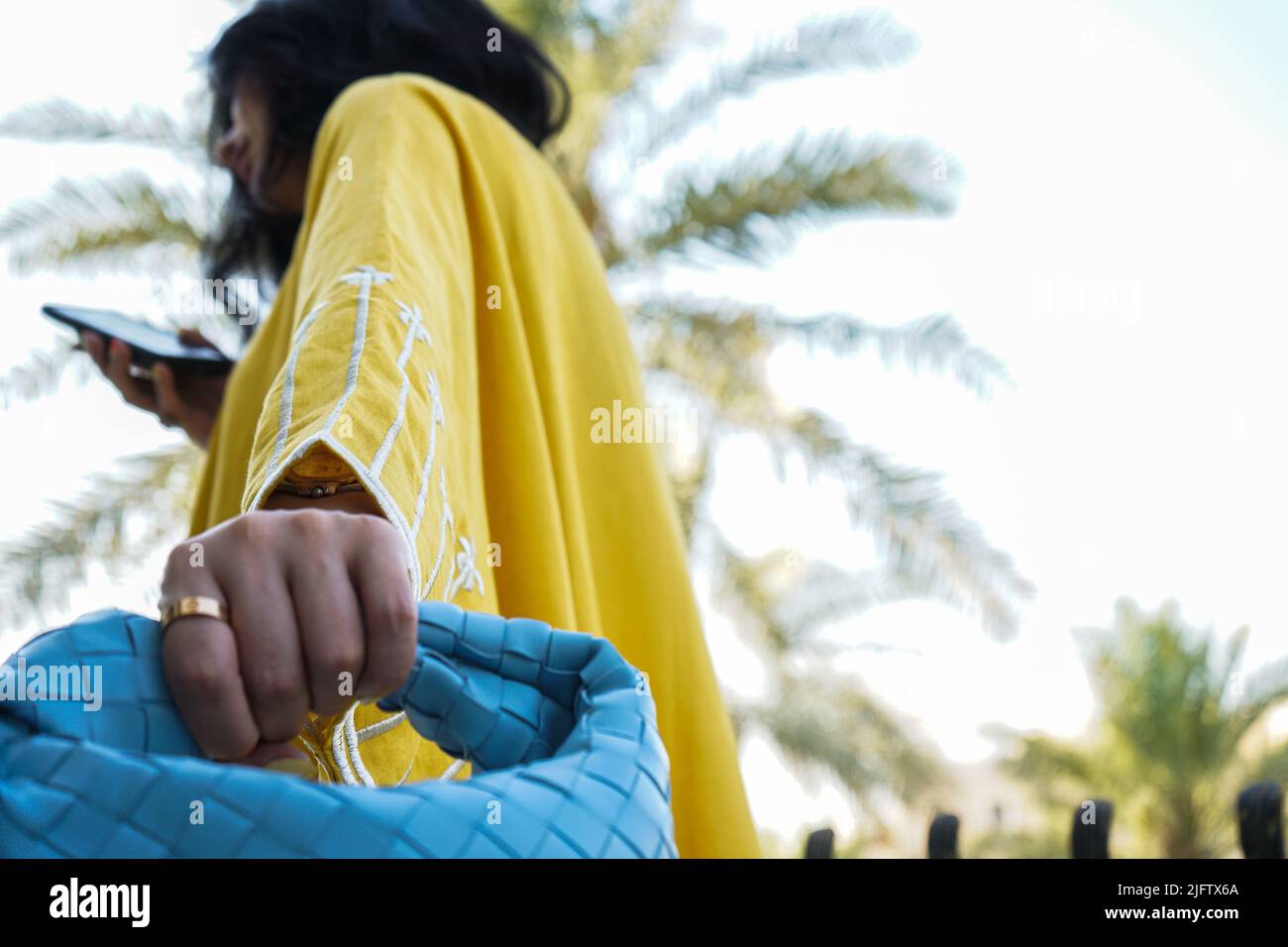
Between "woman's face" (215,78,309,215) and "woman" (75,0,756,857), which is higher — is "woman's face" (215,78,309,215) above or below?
above

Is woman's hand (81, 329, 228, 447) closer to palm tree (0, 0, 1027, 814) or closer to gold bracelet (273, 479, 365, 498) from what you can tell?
gold bracelet (273, 479, 365, 498)

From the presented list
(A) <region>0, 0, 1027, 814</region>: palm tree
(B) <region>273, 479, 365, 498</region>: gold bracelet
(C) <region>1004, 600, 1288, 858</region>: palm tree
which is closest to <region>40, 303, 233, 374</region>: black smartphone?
(B) <region>273, 479, 365, 498</region>: gold bracelet

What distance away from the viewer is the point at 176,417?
5.40 feet

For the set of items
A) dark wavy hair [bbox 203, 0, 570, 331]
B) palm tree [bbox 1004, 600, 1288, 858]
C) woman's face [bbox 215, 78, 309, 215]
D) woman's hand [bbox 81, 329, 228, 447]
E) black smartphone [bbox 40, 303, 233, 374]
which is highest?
dark wavy hair [bbox 203, 0, 570, 331]

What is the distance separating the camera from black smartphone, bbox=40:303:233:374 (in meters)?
1.46

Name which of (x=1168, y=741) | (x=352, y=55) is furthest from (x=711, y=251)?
(x=1168, y=741)

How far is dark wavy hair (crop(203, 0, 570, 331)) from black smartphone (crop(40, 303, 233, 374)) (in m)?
0.30

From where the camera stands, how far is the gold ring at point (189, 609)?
34 cm

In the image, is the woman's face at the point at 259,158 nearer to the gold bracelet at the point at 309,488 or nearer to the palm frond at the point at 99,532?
the gold bracelet at the point at 309,488

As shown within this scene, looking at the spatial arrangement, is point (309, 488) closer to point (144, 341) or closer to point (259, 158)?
point (259, 158)

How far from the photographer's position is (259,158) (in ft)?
4.36

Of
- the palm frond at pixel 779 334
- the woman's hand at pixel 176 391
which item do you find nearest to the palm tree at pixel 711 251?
the palm frond at pixel 779 334

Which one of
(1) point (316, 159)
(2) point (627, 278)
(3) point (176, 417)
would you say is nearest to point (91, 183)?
(2) point (627, 278)
